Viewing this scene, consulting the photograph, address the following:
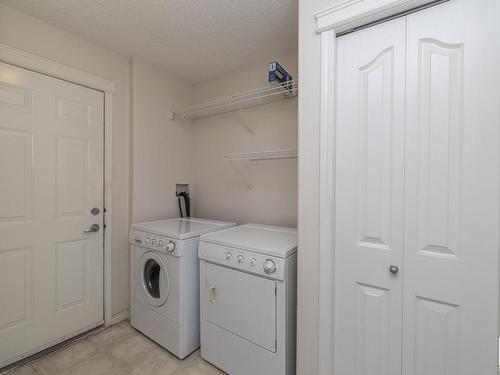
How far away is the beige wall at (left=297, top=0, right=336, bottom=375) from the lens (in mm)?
1267

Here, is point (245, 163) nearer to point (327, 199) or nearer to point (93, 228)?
point (327, 199)

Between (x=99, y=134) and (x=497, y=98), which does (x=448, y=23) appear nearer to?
(x=497, y=98)

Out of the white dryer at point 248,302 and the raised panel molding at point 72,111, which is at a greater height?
the raised panel molding at point 72,111

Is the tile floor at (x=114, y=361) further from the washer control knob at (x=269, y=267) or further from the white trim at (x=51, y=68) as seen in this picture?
the white trim at (x=51, y=68)

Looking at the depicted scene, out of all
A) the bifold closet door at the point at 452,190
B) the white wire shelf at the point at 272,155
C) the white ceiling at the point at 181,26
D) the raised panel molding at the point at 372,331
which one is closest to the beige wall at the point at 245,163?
the white wire shelf at the point at 272,155

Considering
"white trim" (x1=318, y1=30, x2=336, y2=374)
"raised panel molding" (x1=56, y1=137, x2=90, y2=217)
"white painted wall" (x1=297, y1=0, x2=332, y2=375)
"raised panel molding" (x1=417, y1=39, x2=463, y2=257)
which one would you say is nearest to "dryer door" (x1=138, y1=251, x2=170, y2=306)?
"raised panel molding" (x1=56, y1=137, x2=90, y2=217)

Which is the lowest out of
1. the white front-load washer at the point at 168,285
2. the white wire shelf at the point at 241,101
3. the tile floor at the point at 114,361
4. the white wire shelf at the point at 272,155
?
the tile floor at the point at 114,361

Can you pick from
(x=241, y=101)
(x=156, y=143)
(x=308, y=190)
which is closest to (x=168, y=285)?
(x=308, y=190)

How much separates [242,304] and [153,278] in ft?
3.14

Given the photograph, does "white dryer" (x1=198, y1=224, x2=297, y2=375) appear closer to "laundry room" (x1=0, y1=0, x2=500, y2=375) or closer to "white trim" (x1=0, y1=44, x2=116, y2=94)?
"laundry room" (x1=0, y1=0, x2=500, y2=375)

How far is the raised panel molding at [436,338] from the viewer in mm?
1003

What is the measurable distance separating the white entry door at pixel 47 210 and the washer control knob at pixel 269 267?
157 cm

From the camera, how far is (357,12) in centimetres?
113

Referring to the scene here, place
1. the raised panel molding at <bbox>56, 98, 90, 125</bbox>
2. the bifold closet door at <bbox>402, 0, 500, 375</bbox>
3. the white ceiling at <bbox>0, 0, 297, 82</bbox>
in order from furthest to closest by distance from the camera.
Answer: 1. the raised panel molding at <bbox>56, 98, 90, 125</bbox>
2. the white ceiling at <bbox>0, 0, 297, 82</bbox>
3. the bifold closet door at <bbox>402, 0, 500, 375</bbox>
